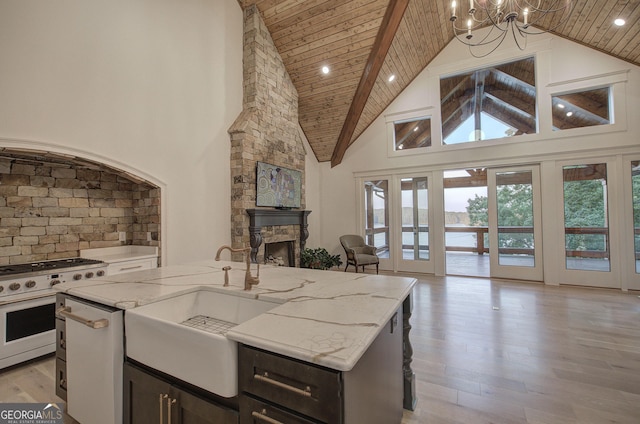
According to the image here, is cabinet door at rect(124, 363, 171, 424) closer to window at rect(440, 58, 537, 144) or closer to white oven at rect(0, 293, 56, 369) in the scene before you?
white oven at rect(0, 293, 56, 369)

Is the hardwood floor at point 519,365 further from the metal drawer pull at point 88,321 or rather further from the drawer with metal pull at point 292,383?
the drawer with metal pull at point 292,383

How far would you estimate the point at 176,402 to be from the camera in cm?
115

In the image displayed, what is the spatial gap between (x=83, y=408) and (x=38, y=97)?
105 inches

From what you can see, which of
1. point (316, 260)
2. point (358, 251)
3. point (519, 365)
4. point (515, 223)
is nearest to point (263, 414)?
point (519, 365)

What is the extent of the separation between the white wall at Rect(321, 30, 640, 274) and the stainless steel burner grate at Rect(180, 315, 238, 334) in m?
5.22

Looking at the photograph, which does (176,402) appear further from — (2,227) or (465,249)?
(465,249)

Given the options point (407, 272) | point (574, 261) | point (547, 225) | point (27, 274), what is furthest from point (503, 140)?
point (27, 274)

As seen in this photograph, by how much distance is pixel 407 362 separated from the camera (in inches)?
70.8

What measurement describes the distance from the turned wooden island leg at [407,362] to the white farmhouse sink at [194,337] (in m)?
0.88

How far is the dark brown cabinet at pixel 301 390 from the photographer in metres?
0.86

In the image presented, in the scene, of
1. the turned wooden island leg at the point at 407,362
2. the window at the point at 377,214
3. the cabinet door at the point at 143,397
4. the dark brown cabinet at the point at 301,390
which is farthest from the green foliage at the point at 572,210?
the cabinet door at the point at 143,397

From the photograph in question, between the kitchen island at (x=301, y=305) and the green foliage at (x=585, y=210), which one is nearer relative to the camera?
the kitchen island at (x=301, y=305)

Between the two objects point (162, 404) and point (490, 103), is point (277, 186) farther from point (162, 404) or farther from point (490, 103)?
point (490, 103)

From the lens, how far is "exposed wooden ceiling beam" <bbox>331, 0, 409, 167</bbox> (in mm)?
4004
